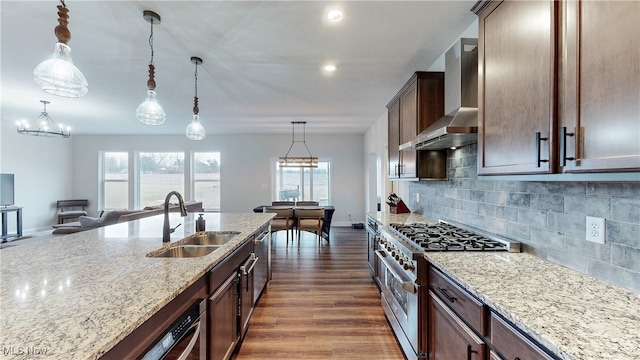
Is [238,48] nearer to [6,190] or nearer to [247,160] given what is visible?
[247,160]

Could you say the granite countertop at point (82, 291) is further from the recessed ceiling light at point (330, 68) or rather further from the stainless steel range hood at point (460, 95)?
the recessed ceiling light at point (330, 68)

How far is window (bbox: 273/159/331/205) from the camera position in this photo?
782 centimetres

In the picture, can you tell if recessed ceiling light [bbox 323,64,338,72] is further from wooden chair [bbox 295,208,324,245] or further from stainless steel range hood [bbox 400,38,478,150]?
wooden chair [bbox 295,208,324,245]

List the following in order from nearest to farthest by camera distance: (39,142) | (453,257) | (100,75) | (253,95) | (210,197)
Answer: (453,257) → (100,75) → (253,95) → (39,142) → (210,197)

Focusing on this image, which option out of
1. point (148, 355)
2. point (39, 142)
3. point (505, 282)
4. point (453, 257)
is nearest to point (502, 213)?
point (453, 257)

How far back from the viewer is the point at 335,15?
2061 millimetres

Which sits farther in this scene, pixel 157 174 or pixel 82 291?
pixel 157 174

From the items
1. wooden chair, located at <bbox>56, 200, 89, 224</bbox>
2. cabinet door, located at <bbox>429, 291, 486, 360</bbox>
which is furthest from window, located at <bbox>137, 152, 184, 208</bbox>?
cabinet door, located at <bbox>429, 291, 486, 360</bbox>

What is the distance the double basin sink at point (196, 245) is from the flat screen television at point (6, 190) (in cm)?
672

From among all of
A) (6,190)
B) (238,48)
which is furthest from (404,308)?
(6,190)

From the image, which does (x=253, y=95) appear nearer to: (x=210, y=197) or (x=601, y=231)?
(x=601, y=231)

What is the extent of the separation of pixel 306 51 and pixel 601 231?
A: 2.51m

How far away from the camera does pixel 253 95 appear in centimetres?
411

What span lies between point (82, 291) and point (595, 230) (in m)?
2.17
